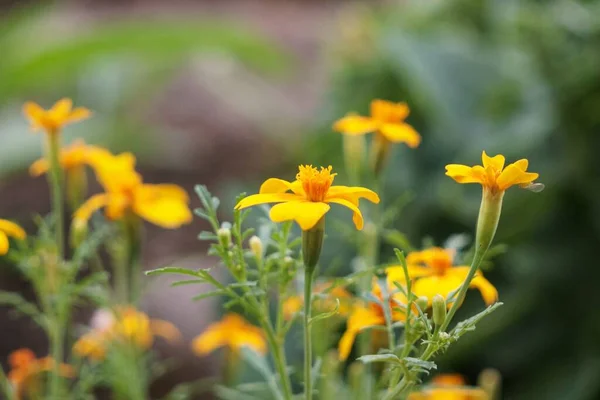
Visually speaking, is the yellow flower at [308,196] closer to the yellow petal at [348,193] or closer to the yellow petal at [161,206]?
the yellow petal at [348,193]

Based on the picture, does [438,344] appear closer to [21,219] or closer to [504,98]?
[504,98]

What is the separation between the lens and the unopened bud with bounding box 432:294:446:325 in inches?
14.0

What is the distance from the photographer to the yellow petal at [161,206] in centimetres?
49

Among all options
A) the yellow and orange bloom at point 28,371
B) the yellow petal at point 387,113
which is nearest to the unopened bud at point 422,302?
the yellow petal at point 387,113

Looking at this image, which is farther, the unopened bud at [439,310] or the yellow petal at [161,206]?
the yellow petal at [161,206]

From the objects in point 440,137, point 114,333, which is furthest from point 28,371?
point 440,137

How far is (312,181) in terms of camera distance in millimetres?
361

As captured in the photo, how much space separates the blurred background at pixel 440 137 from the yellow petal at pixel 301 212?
1.81 ft

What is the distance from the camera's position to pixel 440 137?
1.54 meters

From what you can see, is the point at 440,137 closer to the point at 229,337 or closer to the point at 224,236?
the point at 229,337

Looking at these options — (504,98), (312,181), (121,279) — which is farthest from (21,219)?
(312,181)

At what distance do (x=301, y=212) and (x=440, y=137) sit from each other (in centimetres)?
124

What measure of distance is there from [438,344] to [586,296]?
1.00 m

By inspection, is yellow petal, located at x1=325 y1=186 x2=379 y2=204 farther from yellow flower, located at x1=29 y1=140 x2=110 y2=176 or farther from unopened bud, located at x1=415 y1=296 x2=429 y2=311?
yellow flower, located at x1=29 y1=140 x2=110 y2=176
